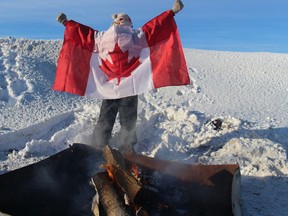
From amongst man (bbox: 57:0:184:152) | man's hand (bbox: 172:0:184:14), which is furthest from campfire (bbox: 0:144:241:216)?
man's hand (bbox: 172:0:184:14)

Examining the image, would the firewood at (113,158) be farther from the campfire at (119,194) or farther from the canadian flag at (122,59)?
the canadian flag at (122,59)

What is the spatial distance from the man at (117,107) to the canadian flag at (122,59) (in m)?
0.01

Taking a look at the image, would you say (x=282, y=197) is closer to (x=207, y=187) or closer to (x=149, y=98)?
(x=207, y=187)

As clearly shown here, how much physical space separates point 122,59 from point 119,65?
0.08m

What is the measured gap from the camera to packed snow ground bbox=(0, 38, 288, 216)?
4.69 metres

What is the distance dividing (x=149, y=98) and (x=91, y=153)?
3020 mm

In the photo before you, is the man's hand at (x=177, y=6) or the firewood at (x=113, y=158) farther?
the man's hand at (x=177, y=6)

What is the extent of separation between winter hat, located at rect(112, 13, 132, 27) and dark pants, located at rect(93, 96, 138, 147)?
0.90 meters

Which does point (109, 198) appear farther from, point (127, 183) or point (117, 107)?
point (117, 107)

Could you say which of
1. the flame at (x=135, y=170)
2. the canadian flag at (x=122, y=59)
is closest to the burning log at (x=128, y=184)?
the flame at (x=135, y=170)

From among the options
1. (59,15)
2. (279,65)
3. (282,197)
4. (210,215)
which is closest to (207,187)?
(210,215)

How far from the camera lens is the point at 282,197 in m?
4.14

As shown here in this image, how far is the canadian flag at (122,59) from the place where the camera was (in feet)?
15.8

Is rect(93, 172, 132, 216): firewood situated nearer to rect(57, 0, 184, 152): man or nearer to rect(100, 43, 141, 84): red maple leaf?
rect(57, 0, 184, 152): man
